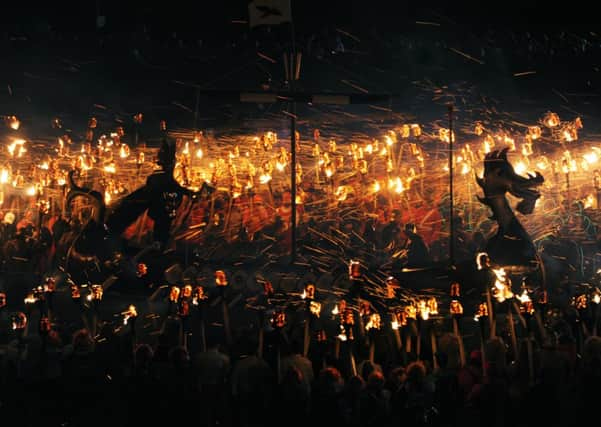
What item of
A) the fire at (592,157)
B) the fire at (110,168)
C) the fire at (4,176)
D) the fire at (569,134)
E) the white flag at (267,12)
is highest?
the white flag at (267,12)

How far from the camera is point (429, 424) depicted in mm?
4234

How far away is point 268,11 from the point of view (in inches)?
300

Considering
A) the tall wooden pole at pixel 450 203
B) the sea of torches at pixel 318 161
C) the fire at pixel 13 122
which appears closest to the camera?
the fire at pixel 13 122

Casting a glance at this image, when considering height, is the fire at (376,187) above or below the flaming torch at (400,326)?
above

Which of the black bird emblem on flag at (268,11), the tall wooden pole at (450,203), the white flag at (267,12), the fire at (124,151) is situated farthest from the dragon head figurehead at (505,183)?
the fire at (124,151)

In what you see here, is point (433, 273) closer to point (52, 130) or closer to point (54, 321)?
point (54, 321)

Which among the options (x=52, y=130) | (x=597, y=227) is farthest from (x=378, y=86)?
(x=52, y=130)

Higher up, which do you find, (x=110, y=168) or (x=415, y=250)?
(x=110, y=168)

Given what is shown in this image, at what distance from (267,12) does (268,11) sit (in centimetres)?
2

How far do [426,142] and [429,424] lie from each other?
6.42m

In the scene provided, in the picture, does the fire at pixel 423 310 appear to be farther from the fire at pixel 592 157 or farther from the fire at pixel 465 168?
the fire at pixel 592 157

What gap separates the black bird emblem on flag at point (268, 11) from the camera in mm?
7602

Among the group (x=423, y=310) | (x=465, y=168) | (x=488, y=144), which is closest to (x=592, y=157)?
(x=488, y=144)

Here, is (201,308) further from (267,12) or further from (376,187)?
(376,187)
